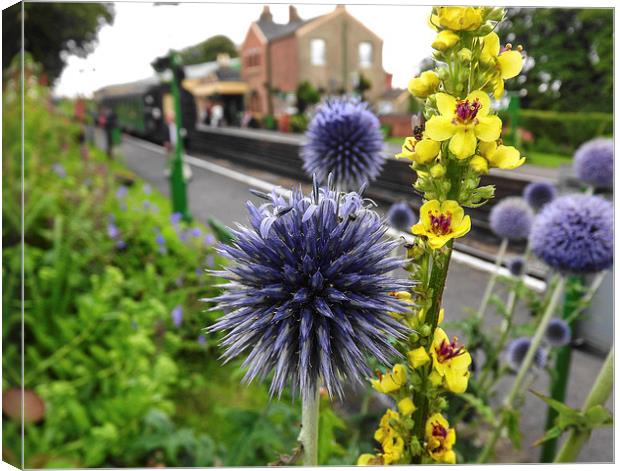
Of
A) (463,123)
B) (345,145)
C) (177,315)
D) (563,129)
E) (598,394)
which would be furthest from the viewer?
(177,315)

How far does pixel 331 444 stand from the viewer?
615 mm

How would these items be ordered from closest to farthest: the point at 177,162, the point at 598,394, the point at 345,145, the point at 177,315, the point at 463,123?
the point at 463,123 → the point at 598,394 → the point at 345,145 → the point at 177,315 → the point at 177,162

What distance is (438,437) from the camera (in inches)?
14.4

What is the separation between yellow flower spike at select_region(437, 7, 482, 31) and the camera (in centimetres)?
28

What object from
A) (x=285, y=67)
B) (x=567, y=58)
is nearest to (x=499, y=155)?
(x=567, y=58)

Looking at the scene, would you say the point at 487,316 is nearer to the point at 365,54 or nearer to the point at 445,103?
the point at 365,54

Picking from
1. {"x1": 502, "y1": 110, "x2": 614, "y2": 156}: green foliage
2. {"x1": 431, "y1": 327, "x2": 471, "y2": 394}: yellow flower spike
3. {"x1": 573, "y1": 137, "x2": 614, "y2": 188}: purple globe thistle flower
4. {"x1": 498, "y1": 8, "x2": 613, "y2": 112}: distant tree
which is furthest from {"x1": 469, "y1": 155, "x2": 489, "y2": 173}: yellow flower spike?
{"x1": 502, "y1": 110, "x2": 614, "y2": 156}: green foliage

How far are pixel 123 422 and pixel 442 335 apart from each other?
129cm

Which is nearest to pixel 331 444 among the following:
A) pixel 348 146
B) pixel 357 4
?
pixel 348 146

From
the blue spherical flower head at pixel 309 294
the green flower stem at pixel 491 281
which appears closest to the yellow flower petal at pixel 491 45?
the blue spherical flower head at pixel 309 294

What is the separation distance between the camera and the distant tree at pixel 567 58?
119 centimetres

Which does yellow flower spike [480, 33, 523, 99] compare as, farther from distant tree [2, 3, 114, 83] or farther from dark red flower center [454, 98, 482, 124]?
distant tree [2, 3, 114, 83]

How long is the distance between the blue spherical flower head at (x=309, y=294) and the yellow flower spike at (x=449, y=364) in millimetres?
24

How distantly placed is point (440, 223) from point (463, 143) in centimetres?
4
